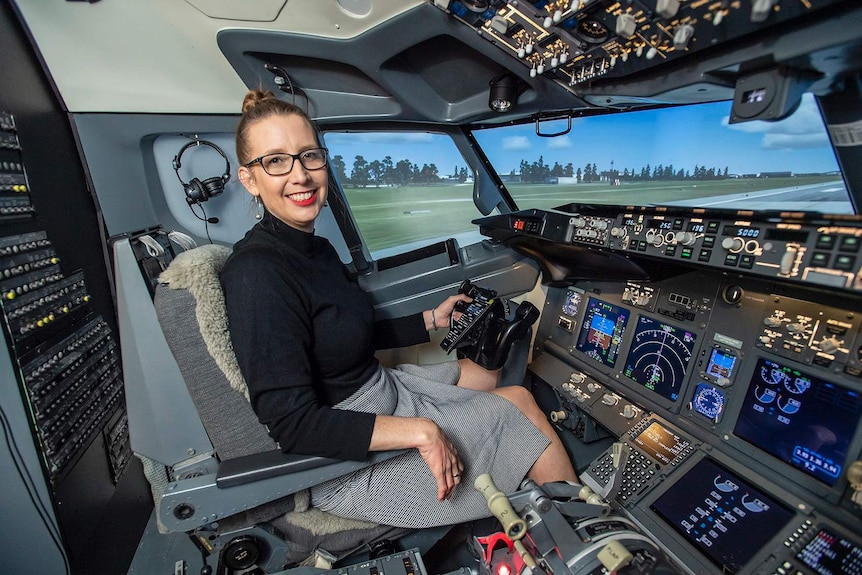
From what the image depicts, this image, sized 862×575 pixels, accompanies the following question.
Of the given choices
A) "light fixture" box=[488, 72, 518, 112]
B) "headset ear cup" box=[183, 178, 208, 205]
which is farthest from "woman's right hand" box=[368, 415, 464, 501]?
"headset ear cup" box=[183, 178, 208, 205]

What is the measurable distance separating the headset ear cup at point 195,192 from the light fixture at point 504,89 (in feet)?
5.60

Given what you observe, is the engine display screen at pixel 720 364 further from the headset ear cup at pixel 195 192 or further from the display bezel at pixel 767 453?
the headset ear cup at pixel 195 192

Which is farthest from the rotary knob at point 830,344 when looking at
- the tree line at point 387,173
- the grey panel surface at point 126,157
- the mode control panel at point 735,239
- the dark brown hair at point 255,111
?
the grey panel surface at point 126,157

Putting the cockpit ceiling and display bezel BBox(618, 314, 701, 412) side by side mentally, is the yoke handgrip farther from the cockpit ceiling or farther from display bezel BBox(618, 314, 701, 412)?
the cockpit ceiling

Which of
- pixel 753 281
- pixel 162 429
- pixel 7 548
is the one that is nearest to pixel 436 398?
pixel 162 429

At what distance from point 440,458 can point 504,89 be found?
5.44ft

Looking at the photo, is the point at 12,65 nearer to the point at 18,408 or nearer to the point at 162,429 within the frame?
the point at 18,408

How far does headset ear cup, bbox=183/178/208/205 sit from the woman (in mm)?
1376

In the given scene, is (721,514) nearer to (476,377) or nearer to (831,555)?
(831,555)

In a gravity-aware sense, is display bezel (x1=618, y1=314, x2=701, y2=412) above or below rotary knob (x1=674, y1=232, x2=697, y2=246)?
below

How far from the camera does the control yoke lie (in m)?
1.60

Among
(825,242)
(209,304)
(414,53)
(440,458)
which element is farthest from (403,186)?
(825,242)

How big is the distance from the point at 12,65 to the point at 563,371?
8.37ft

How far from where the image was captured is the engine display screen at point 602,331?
173cm
